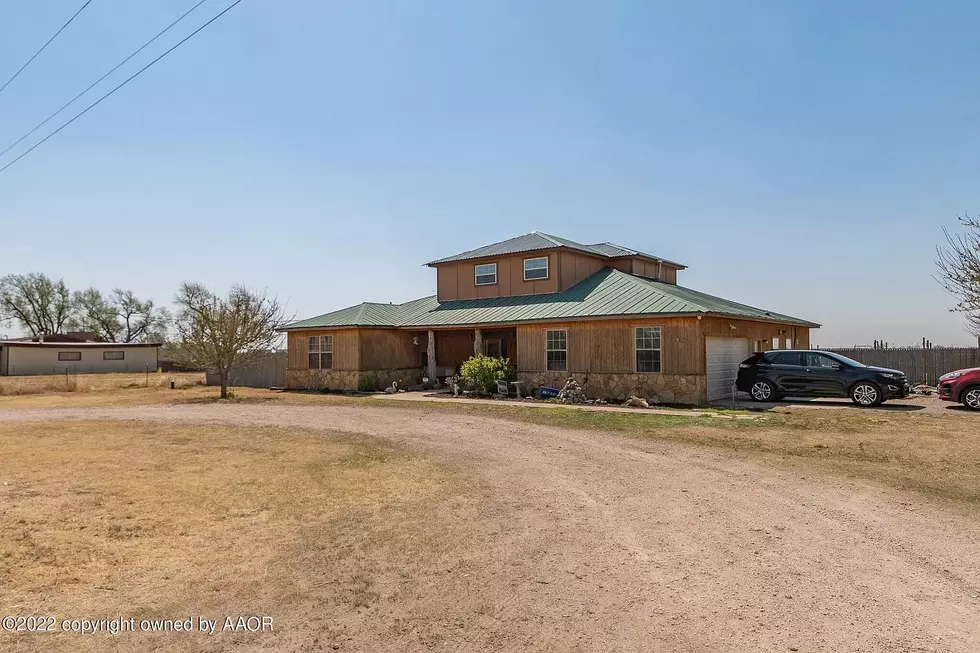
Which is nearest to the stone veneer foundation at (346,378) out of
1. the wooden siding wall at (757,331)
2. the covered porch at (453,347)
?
the covered porch at (453,347)

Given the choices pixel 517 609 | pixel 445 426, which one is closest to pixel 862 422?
pixel 445 426

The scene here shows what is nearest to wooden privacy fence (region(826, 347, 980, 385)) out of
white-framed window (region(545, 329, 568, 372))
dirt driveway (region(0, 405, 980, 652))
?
white-framed window (region(545, 329, 568, 372))

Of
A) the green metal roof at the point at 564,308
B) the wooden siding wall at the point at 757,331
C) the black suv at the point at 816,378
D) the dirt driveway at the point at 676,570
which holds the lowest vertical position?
the dirt driveway at the point at 676,570

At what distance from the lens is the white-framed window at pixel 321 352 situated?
27484 millimetres

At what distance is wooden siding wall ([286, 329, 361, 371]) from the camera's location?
86.3 ft

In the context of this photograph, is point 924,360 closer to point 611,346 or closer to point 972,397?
point 972,397

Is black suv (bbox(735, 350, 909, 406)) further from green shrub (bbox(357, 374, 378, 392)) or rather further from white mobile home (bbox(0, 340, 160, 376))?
white mobile home (bbox(0, 340, 160, 376))

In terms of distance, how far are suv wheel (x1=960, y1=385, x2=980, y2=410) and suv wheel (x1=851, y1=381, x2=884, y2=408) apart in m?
1.92

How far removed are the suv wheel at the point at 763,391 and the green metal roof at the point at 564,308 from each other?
229 centimetres

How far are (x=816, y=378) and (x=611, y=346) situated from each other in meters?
6.17

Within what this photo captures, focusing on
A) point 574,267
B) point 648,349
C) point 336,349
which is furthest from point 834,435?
point 336,349

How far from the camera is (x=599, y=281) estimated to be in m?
24.4

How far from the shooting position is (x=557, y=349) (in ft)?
71.9

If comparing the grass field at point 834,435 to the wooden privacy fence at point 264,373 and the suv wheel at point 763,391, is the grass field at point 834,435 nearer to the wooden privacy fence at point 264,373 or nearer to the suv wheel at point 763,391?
the suv wheel at point 763,391
